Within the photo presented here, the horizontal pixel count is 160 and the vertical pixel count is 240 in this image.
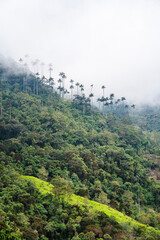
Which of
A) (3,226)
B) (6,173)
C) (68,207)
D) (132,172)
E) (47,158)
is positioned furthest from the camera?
(132,172)

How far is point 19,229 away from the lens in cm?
1767

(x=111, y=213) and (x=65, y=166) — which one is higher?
(x=65, y=166)

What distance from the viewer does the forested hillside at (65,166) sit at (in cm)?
2119

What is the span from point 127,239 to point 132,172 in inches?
837

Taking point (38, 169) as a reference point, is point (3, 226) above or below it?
below

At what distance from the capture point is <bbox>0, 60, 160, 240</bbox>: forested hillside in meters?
21.2

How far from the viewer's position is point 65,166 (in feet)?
121

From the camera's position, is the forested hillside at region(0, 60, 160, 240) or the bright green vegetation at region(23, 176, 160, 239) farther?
the bright green vegetation at region(23, 176, 160, 239)

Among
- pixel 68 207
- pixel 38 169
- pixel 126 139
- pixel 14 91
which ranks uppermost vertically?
pixel 14 91

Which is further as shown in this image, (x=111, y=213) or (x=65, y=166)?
(x=65, y=166)

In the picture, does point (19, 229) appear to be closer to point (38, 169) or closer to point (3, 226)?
point (3, 226)

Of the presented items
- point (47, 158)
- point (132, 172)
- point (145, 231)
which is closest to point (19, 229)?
point (145, 231)

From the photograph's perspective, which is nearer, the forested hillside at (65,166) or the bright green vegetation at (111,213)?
the forested hillside at (65,166)

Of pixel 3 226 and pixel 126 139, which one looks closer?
pixel 3 226
